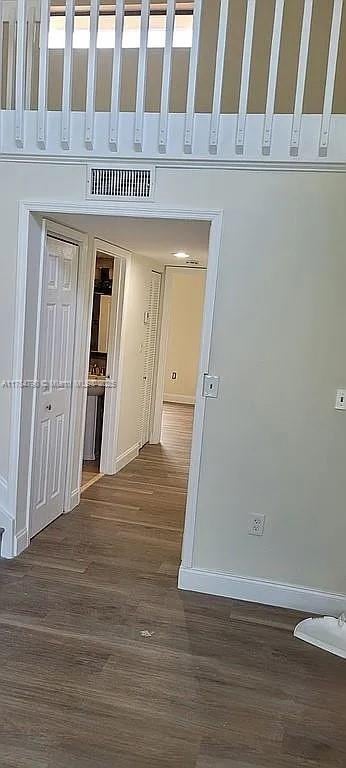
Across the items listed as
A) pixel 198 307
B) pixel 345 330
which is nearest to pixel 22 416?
pixel 345 330

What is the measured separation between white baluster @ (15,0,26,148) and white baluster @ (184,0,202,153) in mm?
918

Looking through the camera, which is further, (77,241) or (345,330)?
(77,241)

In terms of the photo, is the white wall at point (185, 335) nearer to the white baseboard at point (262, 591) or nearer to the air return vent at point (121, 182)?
the white baseboard at point (262, 591)

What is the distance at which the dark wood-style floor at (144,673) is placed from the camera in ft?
7.20

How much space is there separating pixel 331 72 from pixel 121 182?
1.18 meters

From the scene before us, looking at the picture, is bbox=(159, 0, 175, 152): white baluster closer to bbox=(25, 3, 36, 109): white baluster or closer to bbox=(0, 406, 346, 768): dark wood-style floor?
bbox=(25, 3, 36, 109): white baluster

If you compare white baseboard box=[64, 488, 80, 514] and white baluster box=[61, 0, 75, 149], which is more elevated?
white baluster box=[61, 0, 75, 149]

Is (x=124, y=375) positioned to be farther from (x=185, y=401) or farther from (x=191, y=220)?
(x=185, y=401)

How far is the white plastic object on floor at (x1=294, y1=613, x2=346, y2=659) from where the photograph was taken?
9.67ft

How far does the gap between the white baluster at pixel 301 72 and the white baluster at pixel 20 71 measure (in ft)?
4.80

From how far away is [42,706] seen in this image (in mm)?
2350

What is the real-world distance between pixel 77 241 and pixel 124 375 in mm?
1694

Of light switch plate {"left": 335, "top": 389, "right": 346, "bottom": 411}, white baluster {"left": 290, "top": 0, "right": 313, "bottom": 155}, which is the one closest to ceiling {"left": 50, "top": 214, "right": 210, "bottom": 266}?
white baluster {"left": 290, "top": 0, "right": 313, "bottom": 155}

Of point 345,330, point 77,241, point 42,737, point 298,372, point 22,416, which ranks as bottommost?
point 42,737
